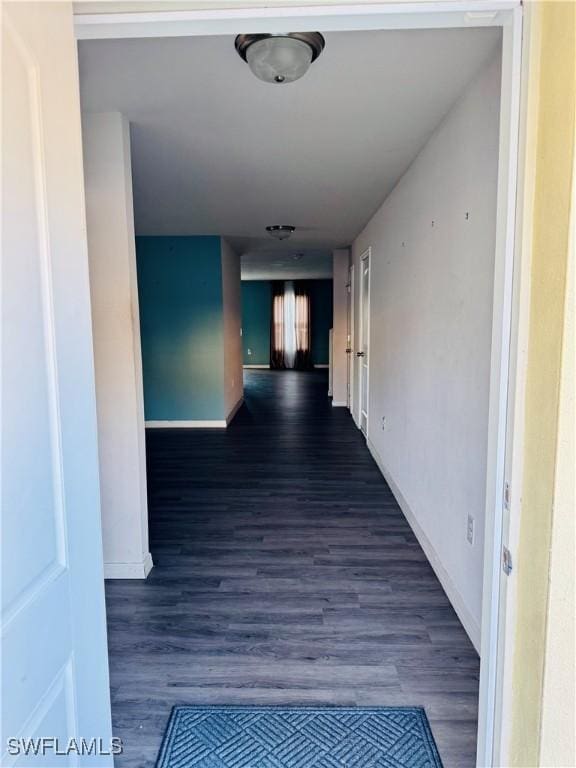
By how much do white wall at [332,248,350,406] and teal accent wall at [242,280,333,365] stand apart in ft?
19.6

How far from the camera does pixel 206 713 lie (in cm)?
171

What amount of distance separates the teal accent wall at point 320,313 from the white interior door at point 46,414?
12647 millimetres

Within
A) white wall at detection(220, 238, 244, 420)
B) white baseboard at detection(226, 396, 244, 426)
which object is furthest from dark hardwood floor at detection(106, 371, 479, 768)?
white wall at detection(220, 238, 244, 420)

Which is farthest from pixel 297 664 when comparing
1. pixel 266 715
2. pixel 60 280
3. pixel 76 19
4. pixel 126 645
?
pixel 76 19

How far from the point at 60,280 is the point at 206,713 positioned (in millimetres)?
1573

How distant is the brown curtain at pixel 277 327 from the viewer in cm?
1358

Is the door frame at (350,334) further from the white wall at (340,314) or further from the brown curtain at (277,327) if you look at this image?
the brown curtain at (277,327)

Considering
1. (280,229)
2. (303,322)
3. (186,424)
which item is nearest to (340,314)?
(280,229)

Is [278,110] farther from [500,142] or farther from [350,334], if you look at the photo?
[350,334]

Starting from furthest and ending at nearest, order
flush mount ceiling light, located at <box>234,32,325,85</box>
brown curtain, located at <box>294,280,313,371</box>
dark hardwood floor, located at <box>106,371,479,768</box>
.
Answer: brown curtain, located at <box>294,280,313,371</box>
dark hardwood floor, located at <box>106,371,479,768</box>
flush mount ceiling light, located at <box>234,32,325,85</box>

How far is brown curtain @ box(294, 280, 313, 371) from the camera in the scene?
13.5 meters

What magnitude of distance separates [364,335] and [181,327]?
2357 millimetres

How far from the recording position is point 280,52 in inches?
66.4

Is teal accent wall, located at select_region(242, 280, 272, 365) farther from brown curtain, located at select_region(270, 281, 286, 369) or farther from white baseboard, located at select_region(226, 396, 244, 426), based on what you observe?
white baseboard, located at select_region(226, 396, 244, 426)
